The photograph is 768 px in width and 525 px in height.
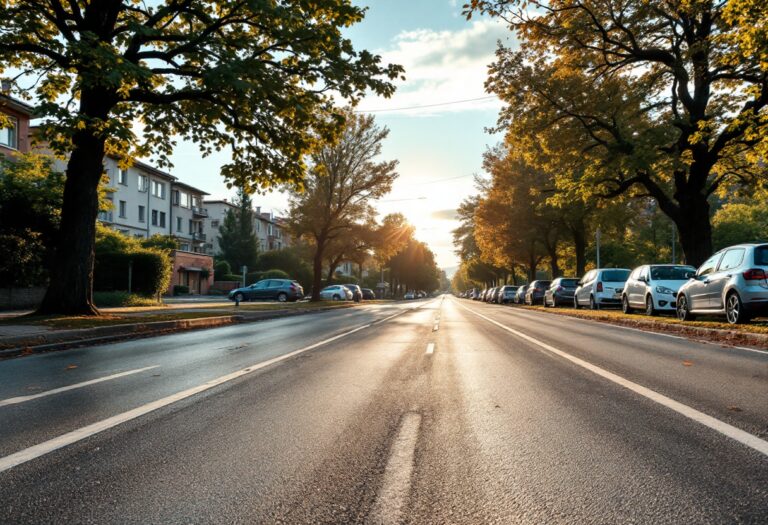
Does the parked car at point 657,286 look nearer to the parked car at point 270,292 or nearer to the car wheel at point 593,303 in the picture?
the car wheel at point 593,303

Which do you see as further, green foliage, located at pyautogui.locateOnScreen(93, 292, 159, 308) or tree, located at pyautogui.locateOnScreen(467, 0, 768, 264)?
green foliage, located at pyautogui.locateOnScreen(93, 292, 159, 308)

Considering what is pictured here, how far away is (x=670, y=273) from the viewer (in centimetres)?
1775

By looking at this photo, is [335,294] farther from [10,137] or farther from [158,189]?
[10,137]

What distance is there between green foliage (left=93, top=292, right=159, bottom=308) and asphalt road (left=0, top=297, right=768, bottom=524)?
17952 mm

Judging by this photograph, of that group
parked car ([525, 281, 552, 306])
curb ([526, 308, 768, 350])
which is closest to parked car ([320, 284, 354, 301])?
parked car ([525, 281, 552, 306])

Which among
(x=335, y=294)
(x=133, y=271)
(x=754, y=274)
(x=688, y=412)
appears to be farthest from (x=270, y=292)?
(x=688, y=412)

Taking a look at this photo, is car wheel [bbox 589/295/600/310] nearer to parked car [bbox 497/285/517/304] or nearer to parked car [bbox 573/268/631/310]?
parked car [bbox 573/268/631/310]

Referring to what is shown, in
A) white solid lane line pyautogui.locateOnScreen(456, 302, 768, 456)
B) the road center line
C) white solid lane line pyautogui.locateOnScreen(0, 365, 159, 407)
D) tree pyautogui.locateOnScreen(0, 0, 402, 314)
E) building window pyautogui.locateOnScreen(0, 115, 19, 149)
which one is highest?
building window pyautogui.locateOnScreen(0, 115, 19, 149)

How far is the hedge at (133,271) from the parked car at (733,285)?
956 inches

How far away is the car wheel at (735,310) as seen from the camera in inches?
470

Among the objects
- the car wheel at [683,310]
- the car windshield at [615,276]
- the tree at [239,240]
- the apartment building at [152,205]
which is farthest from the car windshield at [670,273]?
the tree at [239,240]

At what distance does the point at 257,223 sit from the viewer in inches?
3423

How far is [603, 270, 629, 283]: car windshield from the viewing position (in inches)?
911

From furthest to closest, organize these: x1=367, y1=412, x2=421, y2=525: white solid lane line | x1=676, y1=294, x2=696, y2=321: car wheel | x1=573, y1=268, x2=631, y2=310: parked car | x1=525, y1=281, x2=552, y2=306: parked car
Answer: x1=525, y1=281, x2=552, y2=306: parked car, x1=573, y1=268, x2=631, y2=310: parked car, x1=676, y1=294, x2=696, y2=321: car wheel, x1=367, y1=412, x2=421, y2=525: white solid lane line
